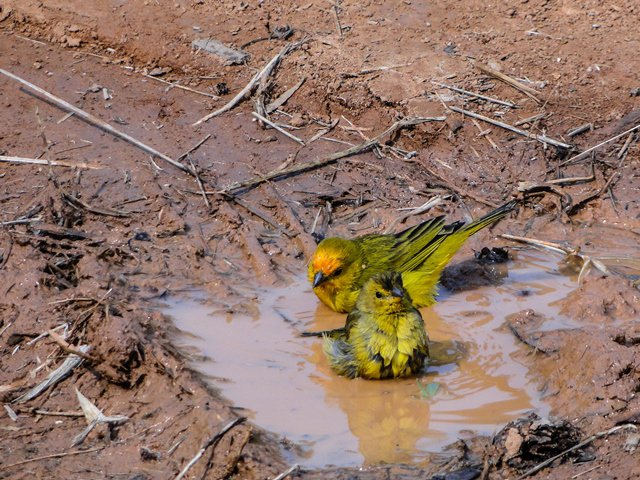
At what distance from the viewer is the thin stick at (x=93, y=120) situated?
928cm

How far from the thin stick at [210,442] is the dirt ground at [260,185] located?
6 cm

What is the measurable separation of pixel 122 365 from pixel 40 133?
3876 millimetres

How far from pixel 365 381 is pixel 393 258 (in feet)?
5.30

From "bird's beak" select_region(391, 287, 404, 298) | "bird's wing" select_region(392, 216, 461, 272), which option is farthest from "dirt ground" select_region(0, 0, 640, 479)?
"bird's beak" select_region(391, 287, 404, 298)

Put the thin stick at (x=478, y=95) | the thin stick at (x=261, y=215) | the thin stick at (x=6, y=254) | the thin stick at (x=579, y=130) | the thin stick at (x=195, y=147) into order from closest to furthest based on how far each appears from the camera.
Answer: the thin stick at (x=6, y=254) → the thin stick at (x=261, y=215) → the thin stick at (x=195, y=147) → the thin stick at (x=579, y=130) → the thin stick at (x=478, y=95)

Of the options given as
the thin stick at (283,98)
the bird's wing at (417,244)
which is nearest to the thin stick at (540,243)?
the bird's wing at (417,244)

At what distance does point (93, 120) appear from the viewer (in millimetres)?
9727

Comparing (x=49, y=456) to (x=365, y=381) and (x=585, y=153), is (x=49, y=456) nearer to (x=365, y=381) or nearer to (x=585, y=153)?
(x=365, y=381)

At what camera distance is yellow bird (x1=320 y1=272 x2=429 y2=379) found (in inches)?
260

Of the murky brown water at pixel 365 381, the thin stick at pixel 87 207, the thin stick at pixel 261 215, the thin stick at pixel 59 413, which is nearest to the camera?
the murky brown water at pixel 365 381

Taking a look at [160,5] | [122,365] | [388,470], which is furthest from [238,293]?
[160,5]

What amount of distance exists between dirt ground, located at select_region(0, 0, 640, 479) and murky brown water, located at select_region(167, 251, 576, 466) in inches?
8.1

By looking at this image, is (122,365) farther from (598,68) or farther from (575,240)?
(598,68)

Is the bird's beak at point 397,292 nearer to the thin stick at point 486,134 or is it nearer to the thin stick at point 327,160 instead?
the thin stick at point 327,160
